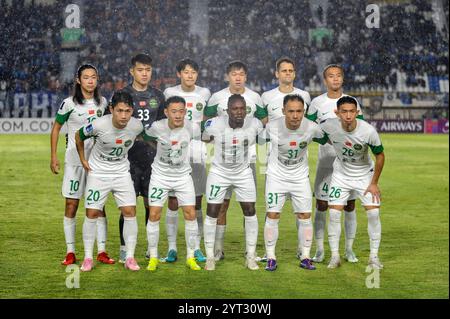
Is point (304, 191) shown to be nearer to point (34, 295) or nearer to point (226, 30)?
point (34, 295)

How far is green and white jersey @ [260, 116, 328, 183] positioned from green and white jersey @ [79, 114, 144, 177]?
1.33 metres

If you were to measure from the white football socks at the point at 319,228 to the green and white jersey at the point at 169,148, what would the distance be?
1643 mm

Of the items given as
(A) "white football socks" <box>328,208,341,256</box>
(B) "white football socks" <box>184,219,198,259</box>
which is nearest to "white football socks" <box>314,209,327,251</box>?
(A) "white football socks" <box>328,208,341,256</box>

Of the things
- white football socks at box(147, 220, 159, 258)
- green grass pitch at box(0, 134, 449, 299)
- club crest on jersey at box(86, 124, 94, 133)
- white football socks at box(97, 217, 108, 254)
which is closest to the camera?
green grass pitch at box(0, 134, 449, 299)

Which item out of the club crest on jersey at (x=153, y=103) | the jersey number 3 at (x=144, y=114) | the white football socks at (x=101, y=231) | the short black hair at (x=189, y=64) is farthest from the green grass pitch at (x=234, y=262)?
the short black hair at (x=189, y=64)

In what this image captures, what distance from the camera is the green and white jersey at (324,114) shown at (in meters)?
8.67

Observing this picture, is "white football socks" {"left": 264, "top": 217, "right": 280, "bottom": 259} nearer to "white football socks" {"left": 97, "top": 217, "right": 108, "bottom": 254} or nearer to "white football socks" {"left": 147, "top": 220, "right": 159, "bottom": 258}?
"white football socks" {"left": 147, "top": 220, "right": 159, "bottom": 258}

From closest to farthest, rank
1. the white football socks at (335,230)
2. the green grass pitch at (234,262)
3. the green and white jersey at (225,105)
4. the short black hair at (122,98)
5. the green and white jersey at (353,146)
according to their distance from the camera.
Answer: the green grass pitch at (234,262) → the short black hair at (122,98) → the green and white jersey at (353,146) → the white football socks at (335,230) → the green and white jersey at (225,105)

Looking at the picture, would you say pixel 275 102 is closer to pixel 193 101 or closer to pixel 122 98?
pixel 193 101

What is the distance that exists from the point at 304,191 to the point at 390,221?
4.10 meters

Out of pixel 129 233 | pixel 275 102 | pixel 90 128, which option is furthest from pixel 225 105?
pixel 129 233

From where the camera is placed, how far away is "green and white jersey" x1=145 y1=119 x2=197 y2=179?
318 inches

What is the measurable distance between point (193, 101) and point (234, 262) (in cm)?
179

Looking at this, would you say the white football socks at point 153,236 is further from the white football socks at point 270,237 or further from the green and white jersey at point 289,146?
the green and white jersey at point 289,146
